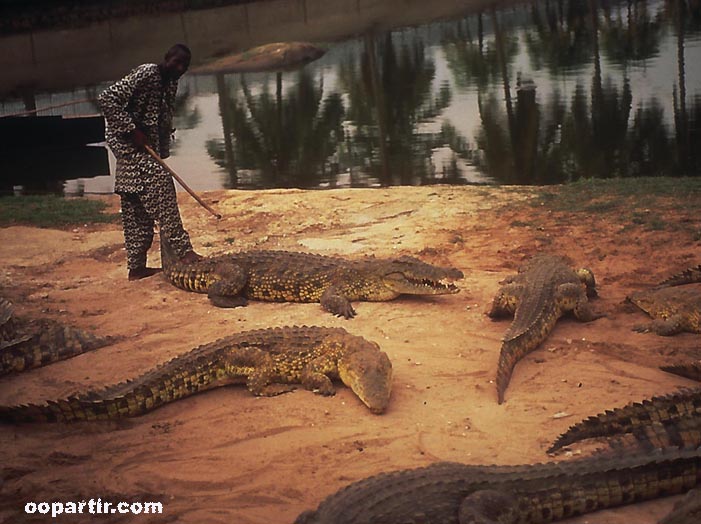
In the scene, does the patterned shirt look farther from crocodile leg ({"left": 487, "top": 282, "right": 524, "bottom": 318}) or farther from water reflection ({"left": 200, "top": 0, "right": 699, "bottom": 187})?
water reflection ({"left": 200, "top": 0, "right": 699, "bottom": 187})

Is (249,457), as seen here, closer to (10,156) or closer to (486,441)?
(486,441)

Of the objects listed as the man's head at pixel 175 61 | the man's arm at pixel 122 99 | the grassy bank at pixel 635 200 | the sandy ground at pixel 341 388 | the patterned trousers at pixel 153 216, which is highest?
the man's head at pixel 175 61

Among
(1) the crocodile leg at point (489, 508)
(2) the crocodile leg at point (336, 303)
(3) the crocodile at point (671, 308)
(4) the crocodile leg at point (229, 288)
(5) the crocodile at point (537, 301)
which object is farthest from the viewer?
(4) the crocodile leg at point (229, 288)

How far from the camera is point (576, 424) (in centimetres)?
398

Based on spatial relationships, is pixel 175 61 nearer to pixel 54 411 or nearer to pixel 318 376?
pixel 318 376

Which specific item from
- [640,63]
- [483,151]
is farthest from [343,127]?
[640,63]

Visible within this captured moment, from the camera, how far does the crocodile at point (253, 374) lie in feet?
15.2

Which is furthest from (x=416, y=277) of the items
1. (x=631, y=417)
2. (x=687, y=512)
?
(x=687, y=512)

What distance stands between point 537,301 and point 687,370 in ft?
3.84

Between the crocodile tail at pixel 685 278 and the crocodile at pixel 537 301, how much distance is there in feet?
1.58

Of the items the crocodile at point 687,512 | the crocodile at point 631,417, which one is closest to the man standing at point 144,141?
the crocodile at point 631,417

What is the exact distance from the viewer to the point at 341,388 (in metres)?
4.98

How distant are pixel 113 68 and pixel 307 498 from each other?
18.1 m

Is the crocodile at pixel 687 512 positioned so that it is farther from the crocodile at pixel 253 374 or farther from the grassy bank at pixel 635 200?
the grassy bank at pixel 635 200
